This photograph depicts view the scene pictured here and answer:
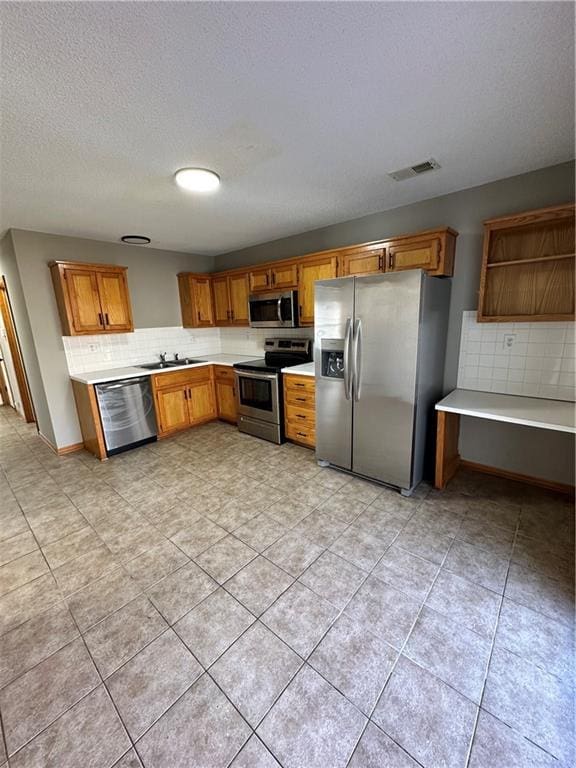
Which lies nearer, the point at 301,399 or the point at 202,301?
the point at 301,399

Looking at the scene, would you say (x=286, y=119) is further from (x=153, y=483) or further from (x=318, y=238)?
(x=153, y=483)

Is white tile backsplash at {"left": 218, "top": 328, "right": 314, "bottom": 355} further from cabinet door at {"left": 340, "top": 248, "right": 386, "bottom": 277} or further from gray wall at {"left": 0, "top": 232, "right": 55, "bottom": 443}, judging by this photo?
gray wall at {"left": 0, "top": 232, "right": 55, "bottom": 443}

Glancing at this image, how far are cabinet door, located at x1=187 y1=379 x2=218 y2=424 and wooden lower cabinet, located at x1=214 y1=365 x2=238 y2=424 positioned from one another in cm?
9

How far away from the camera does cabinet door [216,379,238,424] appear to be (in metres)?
4.52

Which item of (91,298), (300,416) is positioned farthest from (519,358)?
(91,298)

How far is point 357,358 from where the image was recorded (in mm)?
2768

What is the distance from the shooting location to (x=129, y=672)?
1446mm

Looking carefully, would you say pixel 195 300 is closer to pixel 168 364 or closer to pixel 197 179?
pixel 168 364

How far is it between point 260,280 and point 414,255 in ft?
6.72


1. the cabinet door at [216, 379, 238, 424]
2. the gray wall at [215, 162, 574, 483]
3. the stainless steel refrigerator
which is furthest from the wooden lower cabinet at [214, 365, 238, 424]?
the gray wall at [215, 162, 574, 483]

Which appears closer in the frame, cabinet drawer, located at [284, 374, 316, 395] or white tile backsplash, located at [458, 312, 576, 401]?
white tile backsplash, located at [458, 312, 576, 401]

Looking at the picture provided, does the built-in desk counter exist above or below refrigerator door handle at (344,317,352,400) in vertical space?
below

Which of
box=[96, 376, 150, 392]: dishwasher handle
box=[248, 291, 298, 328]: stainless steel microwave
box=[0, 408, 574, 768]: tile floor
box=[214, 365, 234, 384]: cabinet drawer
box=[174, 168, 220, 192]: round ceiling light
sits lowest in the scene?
box=[0, 408, 574, 768]: tile floor

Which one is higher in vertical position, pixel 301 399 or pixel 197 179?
pixel 197 179
